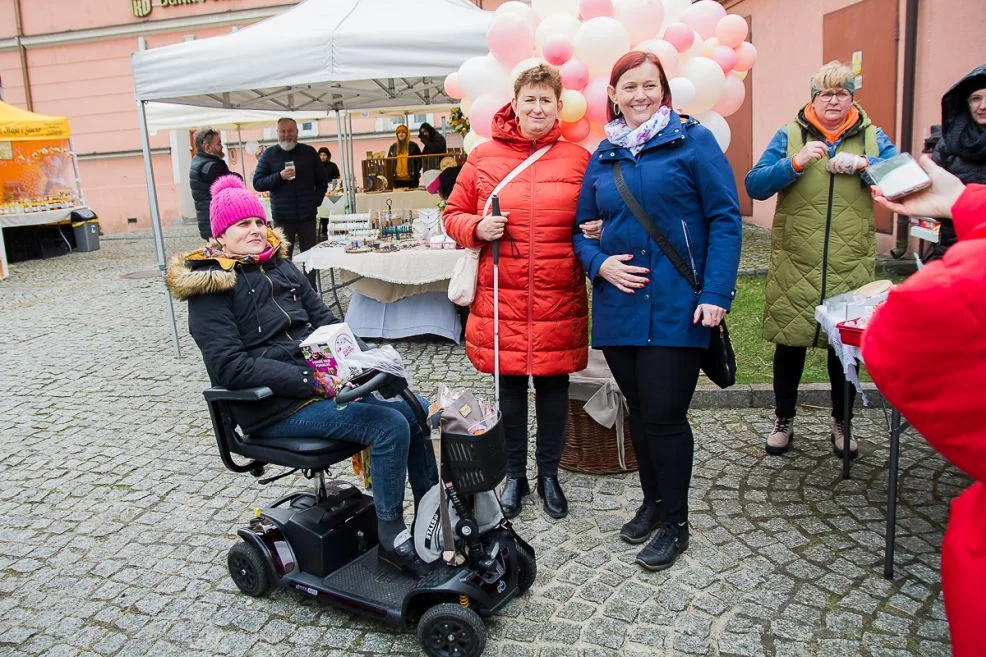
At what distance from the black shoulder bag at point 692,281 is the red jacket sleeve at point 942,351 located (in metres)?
1.64

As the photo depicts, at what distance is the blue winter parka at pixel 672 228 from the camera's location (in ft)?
9.43

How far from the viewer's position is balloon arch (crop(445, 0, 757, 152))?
137 inches

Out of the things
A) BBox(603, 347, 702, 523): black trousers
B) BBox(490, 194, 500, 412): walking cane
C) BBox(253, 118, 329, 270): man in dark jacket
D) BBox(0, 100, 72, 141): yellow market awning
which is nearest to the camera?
BBox(603, 347, 702, 523): black trousers

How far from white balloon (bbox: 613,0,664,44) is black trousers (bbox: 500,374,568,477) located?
159cm

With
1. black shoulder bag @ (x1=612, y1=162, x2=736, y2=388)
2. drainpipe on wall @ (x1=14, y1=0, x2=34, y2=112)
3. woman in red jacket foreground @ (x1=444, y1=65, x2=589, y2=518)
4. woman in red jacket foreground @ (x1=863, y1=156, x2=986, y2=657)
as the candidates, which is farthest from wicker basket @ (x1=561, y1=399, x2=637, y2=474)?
drainpipe on wall @ (x1=14, y1=0, x2=34, y2=112)

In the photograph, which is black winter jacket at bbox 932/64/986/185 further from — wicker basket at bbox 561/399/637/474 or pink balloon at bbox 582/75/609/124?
wicker basket at bbox 561/399/637/474

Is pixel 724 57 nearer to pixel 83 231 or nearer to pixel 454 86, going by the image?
pixel 454 86

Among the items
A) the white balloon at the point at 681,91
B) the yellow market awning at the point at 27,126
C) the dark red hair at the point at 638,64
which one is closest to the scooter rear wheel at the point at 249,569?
the dark red hair at the point at 638,64

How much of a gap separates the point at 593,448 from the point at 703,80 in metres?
1.80

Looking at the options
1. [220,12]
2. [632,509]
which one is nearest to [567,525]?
[632,509]

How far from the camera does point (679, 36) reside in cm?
365

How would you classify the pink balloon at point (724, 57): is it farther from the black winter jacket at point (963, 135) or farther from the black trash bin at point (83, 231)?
the black trash bin at point (83, 231)

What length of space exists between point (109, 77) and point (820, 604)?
2069cm

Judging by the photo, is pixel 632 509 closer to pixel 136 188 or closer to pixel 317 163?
pixel 317 163
